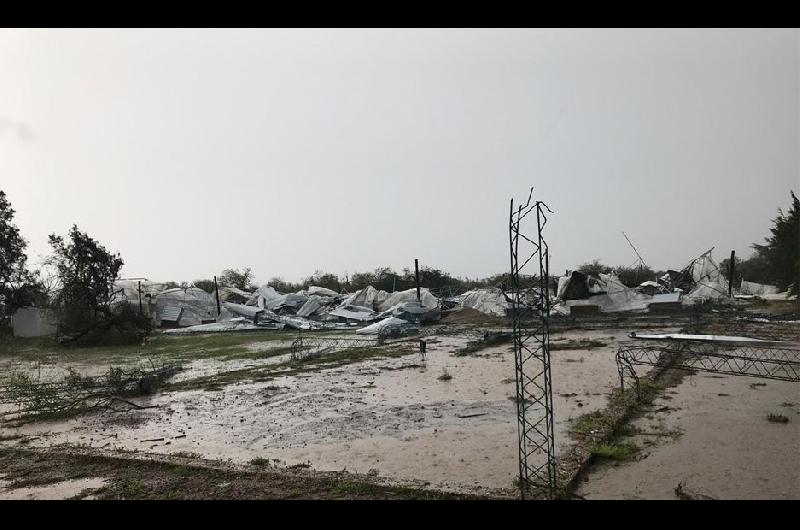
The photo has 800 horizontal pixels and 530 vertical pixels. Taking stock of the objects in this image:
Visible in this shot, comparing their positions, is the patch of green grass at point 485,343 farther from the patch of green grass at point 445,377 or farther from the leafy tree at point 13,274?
the leafy tree at point 13,274

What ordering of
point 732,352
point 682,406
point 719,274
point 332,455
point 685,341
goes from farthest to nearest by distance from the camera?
point 719,274, point 732,352, point 685,341, point 682,406, point 332,455

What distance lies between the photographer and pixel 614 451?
7.42m

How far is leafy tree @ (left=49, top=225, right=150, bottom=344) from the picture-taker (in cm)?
2698

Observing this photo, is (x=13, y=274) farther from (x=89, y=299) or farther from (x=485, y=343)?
(x=485, y=343)

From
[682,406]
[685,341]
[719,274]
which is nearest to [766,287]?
[719,274]

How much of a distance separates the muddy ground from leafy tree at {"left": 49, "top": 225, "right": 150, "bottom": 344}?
1238cm

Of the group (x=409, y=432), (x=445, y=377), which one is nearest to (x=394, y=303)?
(x=445, y=377)

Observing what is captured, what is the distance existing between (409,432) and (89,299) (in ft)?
94.4

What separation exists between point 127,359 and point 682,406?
19359mm

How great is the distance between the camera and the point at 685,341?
46.7ft
